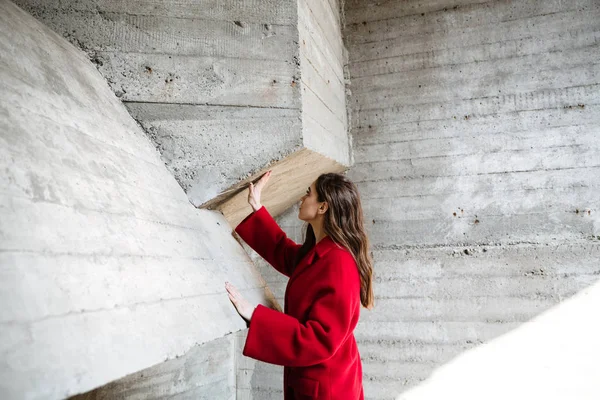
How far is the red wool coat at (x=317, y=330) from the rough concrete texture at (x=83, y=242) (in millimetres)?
138

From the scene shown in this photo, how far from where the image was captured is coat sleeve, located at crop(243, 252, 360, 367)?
150cm

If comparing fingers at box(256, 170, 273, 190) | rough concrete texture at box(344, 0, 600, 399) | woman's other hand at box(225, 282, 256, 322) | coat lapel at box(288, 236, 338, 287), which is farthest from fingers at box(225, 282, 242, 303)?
rough concrete texture at box(344, 0, 600, 399)

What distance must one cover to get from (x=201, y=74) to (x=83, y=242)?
110 centimetres

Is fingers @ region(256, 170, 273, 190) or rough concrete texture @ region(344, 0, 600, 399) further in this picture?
rough concrete texture @ region(344, 0, 600, 399)

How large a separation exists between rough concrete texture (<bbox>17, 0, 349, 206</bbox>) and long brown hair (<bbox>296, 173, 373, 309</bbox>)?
0.73 ft

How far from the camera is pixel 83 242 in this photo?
3.30 feet

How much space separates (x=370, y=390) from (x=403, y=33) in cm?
218

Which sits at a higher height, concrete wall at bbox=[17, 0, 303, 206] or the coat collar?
concrete wall at bbox=[17, 0, 303, 206]

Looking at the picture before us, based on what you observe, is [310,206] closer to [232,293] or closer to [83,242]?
[232,293]

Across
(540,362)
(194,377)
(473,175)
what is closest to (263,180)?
(473,175)

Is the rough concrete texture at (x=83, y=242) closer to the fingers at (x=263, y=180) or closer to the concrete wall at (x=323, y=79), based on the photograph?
the fingers at (x=263, y=180)

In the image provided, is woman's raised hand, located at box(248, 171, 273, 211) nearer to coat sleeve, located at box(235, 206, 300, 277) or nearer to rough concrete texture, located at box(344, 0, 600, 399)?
coat sleeve, located at box(235, 206, 300, 277)

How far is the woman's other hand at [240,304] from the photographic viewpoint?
5.08 ft

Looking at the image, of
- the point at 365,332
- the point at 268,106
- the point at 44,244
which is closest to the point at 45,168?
the point at 44,244
